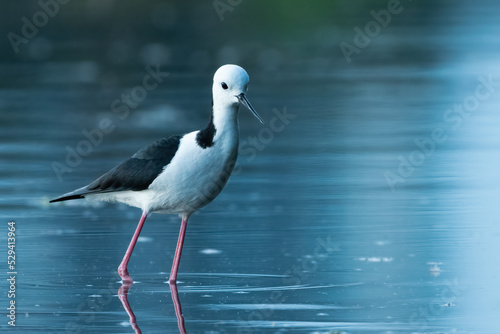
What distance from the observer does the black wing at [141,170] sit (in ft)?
27.5

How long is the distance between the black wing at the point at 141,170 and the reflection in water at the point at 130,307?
76 cm

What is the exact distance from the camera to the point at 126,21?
2623cm

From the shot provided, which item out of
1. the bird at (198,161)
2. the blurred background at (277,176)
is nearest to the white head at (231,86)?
the bird at (198,161)

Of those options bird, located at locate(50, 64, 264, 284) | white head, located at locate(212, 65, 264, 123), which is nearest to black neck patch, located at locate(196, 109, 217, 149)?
bird, located at locate(50, 64, 264, 284)

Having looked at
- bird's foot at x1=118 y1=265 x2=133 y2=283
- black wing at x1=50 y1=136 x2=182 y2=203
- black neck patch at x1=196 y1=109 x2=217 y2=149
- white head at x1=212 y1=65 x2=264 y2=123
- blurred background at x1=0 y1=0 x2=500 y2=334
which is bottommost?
blurred background at x1=0 y1=0 x2=500 y2=334

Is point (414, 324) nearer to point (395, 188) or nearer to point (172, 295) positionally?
point (172, 295)

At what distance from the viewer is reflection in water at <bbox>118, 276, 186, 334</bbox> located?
264 inches

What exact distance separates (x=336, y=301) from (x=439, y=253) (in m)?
1.43

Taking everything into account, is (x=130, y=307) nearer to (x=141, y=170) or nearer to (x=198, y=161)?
(x=198, y=161)

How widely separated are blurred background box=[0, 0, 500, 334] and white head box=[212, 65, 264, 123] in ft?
3.34

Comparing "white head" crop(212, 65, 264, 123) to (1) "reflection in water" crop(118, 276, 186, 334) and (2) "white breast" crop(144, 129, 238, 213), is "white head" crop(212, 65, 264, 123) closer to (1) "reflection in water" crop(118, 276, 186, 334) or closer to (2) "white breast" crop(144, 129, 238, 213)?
(2) "white breast" crop(144, 129, 238, 213)

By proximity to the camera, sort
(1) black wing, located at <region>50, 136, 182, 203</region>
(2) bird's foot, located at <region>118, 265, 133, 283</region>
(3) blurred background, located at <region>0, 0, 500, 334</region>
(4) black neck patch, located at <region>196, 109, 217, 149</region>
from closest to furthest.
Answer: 1. (3) blurred background, located at <region>0, 0, 500, 334</region>
2. (2) bird's foot, located at <region>118, 265, 133, 283</region>
3. (4) black neck patch, located at <region>196, 109, 217, 149</region>
4. (1) black wing, located at <region>50, 136, 182, 203</region>

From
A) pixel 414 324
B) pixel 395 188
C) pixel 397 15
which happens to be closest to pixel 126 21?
pixel 397 15

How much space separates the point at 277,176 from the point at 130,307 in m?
4.56
